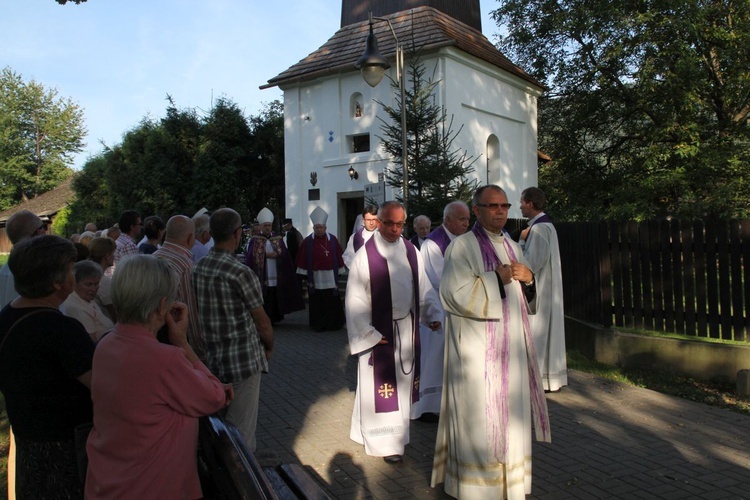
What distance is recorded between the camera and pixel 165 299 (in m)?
2.45

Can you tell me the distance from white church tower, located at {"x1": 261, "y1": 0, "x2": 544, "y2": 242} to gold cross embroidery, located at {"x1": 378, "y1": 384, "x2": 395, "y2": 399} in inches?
515

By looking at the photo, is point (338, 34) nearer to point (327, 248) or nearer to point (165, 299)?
point (327, 248)

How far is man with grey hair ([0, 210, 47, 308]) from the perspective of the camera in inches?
201

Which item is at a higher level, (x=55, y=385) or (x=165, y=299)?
(x=165, y=299)

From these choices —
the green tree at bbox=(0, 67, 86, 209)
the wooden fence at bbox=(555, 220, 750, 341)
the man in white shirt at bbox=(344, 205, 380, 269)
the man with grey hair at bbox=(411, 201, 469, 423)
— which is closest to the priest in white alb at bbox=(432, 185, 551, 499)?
the man with grey hair at bbox=(411, 201, 469, 423)

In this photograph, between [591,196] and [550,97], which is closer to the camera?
[591,196]

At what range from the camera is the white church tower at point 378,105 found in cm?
1822

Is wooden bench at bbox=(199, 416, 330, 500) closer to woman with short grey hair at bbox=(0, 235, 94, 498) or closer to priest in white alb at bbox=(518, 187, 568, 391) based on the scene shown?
woman with short grey hair at bbox=(0, 235, 94, 498)

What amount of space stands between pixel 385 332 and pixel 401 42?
48.0 feet

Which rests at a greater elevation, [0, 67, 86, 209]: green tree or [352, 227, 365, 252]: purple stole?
[0, 67, 86, 209]: green tree

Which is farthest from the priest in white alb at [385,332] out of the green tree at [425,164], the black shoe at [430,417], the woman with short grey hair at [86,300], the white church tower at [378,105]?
the white church tower at [378,105]

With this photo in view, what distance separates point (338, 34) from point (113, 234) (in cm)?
1497

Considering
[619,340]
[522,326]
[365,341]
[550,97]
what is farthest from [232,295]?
[550,97]

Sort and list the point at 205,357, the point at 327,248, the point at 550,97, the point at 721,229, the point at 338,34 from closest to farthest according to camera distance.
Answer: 1. the point at 205,357
2. the point at 721,229
3. the point at 327,248
4. the point at 338,34
5. the point at 550,97
